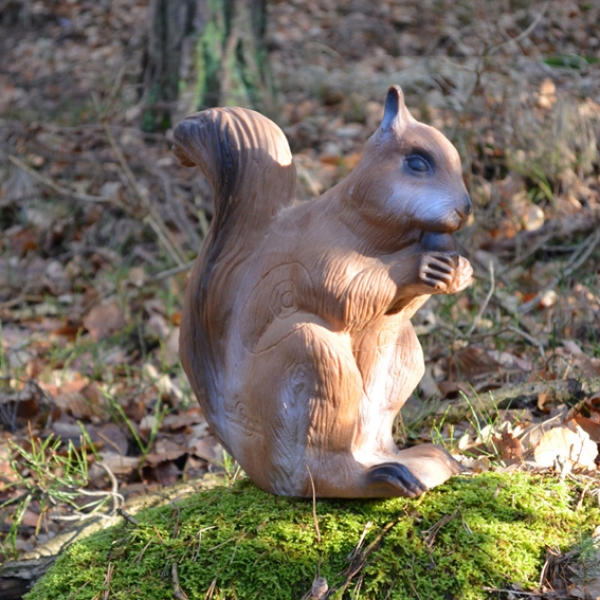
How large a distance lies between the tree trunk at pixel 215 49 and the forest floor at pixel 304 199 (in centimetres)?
23

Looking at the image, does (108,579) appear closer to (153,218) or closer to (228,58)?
(153,218)

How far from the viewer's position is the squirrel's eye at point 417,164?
2125 mm

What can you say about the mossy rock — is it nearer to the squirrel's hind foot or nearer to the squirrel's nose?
the squirrel's hind foot

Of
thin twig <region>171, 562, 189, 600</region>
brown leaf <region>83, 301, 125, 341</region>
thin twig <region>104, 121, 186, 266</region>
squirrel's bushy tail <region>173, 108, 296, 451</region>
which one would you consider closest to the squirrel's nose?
squirrel's bushy tail <region>173, 108, 296, 451</region>

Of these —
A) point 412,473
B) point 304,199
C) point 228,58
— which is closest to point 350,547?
point 412,473

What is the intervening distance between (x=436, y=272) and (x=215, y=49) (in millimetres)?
4261

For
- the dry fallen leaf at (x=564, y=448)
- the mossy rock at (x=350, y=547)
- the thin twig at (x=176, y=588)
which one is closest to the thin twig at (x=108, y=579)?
the mossy rock at (x=350, y=547)

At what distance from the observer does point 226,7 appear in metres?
5.87

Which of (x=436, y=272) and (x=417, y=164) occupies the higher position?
(x=417, y=164)

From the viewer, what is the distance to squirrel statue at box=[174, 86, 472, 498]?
6.84 feet

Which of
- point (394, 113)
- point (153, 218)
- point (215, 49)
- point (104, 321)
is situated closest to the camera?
point (394, 113)

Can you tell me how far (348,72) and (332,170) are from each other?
1885 mm

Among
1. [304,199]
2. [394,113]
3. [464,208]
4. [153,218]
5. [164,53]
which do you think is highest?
[394,113]

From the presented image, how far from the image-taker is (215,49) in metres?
5.86
